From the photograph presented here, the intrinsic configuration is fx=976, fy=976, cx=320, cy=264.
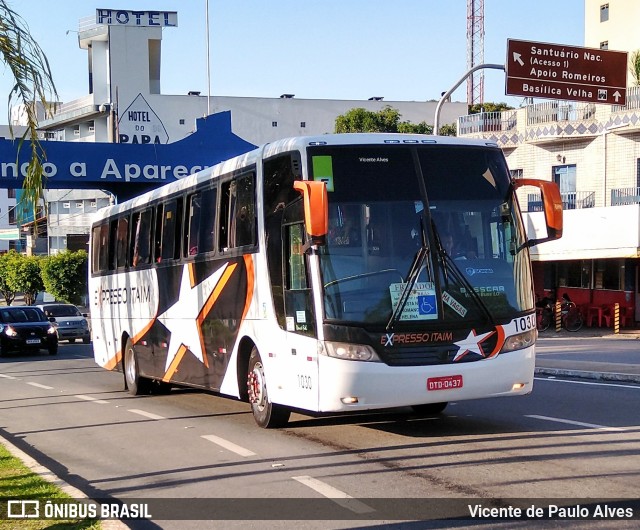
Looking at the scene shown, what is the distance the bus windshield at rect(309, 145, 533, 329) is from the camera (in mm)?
10219

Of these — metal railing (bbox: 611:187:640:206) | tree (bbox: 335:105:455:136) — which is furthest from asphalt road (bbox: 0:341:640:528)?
tree (bbox: 335:105:455:136)

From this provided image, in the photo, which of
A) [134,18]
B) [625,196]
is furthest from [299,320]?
[134,18]

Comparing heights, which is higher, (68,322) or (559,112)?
(559,112)

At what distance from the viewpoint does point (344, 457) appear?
982cm

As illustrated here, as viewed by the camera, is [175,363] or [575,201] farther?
[575,201]

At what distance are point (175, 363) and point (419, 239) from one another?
20.9 ft

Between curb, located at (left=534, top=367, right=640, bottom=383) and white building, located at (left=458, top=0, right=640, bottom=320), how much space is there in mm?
15815

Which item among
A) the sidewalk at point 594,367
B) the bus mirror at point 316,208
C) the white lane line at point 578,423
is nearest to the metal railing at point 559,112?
the sidewalk at point 594,367

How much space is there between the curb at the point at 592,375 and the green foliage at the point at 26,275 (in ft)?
174

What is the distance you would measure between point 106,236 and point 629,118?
24219 mm

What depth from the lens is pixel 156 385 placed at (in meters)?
18.1

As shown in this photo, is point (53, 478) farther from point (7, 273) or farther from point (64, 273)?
point (7, 273)

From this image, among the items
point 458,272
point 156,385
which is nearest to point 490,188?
point 458,272

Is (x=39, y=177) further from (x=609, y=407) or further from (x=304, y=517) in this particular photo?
(x=609, y=407)
